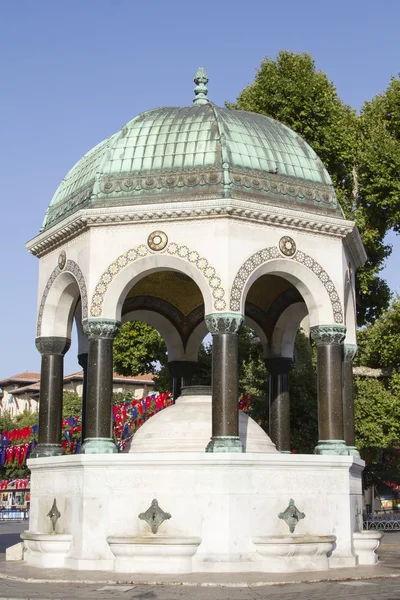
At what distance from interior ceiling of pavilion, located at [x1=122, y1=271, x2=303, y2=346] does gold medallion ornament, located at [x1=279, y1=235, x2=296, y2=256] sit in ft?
10.4

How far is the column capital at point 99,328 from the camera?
17094 mm

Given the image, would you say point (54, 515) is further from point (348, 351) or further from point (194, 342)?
point (348, 351)

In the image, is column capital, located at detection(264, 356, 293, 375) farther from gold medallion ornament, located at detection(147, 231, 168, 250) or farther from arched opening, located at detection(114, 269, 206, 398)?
gold medallion ornament, located at detection(147, 231, 168, 250)

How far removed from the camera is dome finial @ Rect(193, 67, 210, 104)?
20328mm

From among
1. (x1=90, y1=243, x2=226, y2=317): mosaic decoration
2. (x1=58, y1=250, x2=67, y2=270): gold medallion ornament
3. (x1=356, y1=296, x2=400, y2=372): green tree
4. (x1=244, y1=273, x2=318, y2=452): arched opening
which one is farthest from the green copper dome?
(x1=356, y1=296, x2=400, y2=372): green tree

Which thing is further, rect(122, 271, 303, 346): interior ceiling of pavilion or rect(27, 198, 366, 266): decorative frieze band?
rect(122, 271, 303, 346): interior ceiling of pavilion

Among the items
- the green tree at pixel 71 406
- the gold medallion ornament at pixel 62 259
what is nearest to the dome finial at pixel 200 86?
the gold medallion ornament at pixel 62 259

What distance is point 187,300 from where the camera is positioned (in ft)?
71.9

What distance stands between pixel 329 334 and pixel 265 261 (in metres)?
2.14

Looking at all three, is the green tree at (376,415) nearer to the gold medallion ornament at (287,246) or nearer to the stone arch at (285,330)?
the stone arch at (285,330)

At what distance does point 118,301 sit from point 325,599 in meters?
7.67

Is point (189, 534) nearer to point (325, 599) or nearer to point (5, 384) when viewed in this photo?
point (325, 599)

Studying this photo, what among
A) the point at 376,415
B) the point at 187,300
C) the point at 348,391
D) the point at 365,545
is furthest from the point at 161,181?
the point at 376,415

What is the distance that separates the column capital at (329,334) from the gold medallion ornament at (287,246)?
1.71 m
